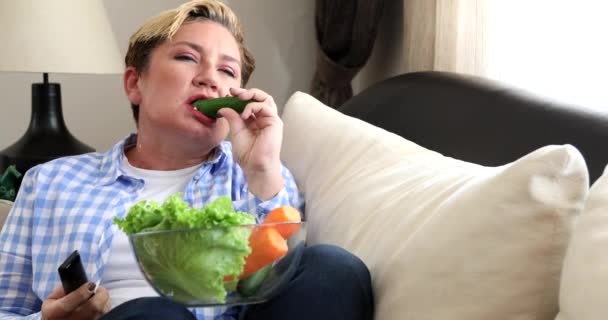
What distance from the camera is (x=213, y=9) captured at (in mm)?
1624

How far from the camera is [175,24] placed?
1586 millimetres

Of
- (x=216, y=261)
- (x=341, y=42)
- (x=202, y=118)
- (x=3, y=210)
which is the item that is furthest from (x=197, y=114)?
(x=341, y=42)

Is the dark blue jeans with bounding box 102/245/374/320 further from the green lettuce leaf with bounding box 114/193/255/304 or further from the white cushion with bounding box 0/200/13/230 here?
the white cushion with bounding box 0/200/13/230

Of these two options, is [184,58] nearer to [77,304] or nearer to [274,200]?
[274,200]

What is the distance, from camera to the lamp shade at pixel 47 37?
7.23 feet

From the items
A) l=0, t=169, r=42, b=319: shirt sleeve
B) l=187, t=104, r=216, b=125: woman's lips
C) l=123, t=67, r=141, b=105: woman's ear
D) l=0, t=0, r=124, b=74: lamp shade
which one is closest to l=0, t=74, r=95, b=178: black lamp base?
l=0, t=0, r=124, b=74: lamp shade

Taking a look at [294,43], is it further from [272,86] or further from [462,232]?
[462,232]

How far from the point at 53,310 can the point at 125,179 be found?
358mm

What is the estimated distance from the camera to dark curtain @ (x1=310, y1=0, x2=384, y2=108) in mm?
2469

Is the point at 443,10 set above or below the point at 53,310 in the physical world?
above

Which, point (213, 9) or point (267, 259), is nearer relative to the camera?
point (267, 259)

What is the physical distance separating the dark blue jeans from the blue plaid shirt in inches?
12.1

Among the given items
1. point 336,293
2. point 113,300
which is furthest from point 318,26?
point 336,293

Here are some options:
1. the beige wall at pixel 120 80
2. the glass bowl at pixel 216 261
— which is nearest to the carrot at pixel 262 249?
the glass bowl at pixel 216 261
